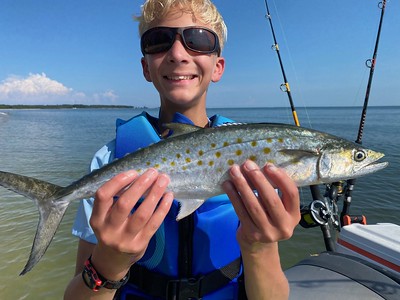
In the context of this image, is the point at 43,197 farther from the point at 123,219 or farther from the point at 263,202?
the point at 263,202

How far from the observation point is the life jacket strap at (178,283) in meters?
2.86

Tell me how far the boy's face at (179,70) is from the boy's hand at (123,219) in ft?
3.89

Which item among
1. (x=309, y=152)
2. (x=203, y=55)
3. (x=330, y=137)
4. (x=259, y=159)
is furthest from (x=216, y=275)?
(x=203, y=55)

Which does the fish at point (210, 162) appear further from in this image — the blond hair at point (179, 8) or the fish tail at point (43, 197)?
the blond hair at point (179, 8)

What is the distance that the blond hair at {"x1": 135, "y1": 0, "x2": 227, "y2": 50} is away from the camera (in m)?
3.25

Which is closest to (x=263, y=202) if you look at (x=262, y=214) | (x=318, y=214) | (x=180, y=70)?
(x=262, y=214)

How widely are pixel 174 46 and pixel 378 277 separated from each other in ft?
11.5

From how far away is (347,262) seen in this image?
3.78m

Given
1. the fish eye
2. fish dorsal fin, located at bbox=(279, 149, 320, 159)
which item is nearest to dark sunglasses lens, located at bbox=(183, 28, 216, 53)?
fish dorsal fin, located at bbox=(279, 149, 320, 159)

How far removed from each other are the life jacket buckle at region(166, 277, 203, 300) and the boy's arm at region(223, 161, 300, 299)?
0.56 meters

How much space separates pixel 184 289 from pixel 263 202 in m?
1.27

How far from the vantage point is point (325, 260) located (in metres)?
3.97

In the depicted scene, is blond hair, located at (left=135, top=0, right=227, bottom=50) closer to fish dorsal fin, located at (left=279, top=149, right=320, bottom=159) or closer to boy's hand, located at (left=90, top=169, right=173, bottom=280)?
fish dorsal fin, located at (left=279, top=149, right=320, bottom=159)

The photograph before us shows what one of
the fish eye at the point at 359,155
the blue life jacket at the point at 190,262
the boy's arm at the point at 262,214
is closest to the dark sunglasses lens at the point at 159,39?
the boy's arm at the point at 262,214
